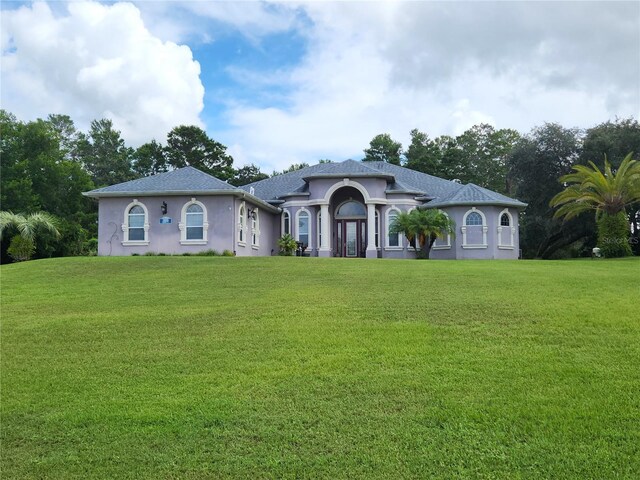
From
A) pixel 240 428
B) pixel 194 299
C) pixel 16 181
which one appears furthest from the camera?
pixel 16 181

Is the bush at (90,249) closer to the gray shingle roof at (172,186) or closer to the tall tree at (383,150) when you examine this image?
the gray shingle roof at (172,186)

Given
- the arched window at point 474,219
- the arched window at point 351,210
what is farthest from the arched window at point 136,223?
the arched window at point 474,219

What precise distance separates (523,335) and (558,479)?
3578 millimetres

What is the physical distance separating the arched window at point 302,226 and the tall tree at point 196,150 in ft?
81.6

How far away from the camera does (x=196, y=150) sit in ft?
173

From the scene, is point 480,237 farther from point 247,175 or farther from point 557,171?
point 247,175

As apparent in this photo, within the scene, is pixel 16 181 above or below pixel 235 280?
above

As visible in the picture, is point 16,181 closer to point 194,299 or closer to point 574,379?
point 194,299

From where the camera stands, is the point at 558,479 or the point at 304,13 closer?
the point at 558,479

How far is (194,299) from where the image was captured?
462 inches

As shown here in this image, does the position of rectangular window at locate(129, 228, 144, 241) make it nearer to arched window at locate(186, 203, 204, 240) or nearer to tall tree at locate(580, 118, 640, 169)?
arched window at locate(186, 203, 204, 240)

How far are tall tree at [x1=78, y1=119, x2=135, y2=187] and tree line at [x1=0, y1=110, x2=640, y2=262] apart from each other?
0.11 m

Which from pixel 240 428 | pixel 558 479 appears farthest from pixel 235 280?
pixel 558 479

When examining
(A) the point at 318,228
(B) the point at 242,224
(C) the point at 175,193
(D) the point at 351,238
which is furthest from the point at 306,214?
(C) the point at 175,193
